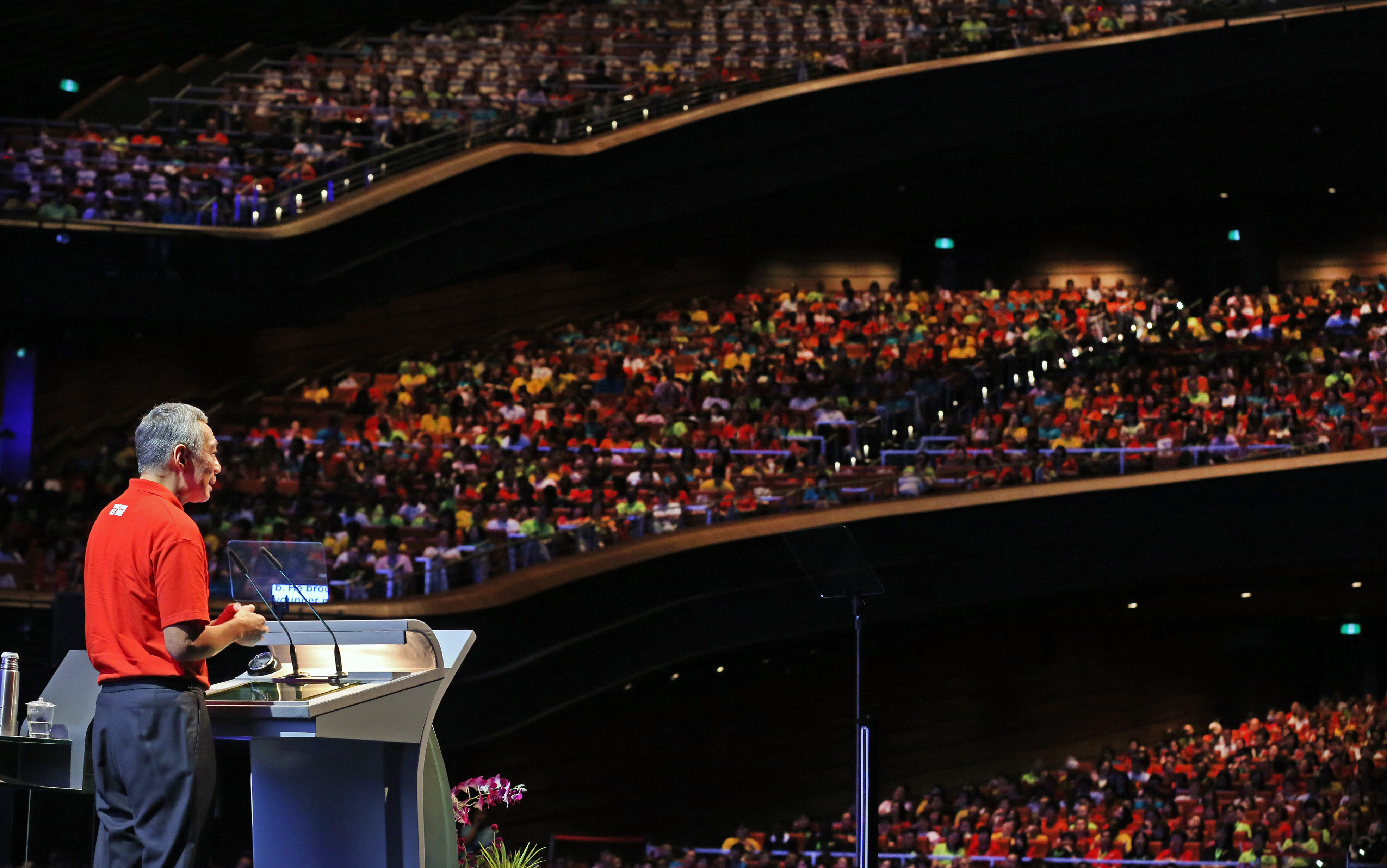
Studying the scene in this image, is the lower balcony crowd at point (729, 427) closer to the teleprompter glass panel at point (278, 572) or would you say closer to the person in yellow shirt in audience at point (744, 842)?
the person in yellow shirt in audience at point (744, 842)

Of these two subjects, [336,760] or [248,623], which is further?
[336,760]

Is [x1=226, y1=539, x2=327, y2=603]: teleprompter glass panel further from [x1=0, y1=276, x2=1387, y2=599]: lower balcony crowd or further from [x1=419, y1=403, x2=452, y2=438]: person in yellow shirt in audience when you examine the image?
[x1=419, y1=403, x2=452, y2=438]: person in yellow shirt in audience

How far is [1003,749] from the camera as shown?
52.6ft

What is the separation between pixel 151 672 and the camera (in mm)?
2924

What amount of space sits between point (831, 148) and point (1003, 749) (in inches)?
259

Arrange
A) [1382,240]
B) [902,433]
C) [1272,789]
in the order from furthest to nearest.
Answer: [1382,240]
[902,433]
[1272,789]

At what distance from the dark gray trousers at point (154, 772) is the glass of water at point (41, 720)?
40 centimetres

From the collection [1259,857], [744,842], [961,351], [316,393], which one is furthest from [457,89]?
[1259,857]

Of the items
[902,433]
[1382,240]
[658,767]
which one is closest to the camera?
[902,433]

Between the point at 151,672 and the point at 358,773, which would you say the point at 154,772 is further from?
the point at 358,773

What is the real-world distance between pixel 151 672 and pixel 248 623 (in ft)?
0.65

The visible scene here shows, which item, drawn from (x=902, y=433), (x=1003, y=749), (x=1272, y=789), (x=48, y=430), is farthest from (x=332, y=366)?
(x=1272, y=789)

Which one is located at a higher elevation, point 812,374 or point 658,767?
point 812,374

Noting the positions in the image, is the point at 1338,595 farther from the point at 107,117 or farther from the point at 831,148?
the point at 107,117
